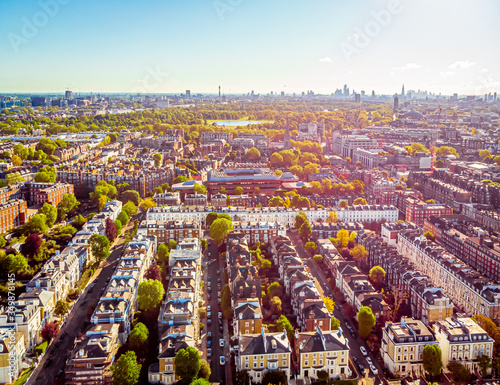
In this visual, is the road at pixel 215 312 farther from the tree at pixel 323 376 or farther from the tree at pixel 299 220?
the tree at pixel 299 220

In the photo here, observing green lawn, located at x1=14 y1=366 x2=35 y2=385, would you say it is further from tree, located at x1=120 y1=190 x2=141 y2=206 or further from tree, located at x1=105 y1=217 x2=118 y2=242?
tree, located at x1=120 y1=190 x2=141 y2=206

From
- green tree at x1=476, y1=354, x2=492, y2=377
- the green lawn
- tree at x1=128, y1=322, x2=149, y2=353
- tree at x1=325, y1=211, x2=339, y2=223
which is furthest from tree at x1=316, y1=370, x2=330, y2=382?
tree at x1=325, y1=211, x2=339, y2=223

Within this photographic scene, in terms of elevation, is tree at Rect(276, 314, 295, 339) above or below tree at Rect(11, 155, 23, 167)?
below

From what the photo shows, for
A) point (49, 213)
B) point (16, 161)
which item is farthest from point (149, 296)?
point (16, 161)

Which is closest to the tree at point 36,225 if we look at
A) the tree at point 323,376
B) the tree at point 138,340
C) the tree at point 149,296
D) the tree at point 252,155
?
the tree at point 149,296

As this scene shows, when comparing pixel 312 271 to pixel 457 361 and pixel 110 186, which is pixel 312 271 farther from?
pixel 110 186

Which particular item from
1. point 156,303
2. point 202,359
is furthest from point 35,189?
point 202,359
